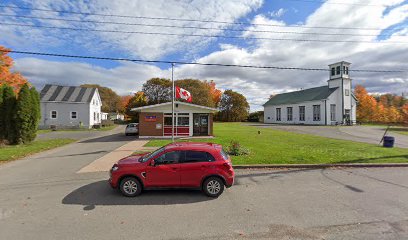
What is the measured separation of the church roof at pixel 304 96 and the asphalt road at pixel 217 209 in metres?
41.2

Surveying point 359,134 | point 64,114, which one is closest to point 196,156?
point 359,134

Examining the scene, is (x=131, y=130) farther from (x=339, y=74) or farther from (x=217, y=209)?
(x=339, y=74)

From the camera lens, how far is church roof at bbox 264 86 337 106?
45562mm

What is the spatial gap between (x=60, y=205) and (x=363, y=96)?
7187 centimetres

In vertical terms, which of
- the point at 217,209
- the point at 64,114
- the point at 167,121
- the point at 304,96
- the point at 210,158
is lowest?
the point at 217,209

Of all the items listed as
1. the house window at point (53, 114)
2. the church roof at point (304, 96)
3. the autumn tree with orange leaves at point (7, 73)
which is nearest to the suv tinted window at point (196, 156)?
the autumn tree with orange leaves at point (7, 73)

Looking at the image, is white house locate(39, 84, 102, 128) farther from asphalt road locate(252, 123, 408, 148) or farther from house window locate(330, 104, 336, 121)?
house window locate(330, 104, 336, 121)

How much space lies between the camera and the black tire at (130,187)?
6465 mm

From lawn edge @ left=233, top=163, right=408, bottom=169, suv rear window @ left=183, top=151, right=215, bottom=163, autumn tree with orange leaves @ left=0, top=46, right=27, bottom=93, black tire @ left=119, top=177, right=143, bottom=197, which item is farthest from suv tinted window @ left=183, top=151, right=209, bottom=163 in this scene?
autumn tree with orange leaves @ left=0, top=46, right=27, bottom=93

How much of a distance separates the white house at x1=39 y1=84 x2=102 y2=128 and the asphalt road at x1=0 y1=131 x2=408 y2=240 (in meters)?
32.3

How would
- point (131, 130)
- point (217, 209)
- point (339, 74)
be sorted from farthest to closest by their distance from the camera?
point (339, 74) < point (131, 130) < point (217, 209)

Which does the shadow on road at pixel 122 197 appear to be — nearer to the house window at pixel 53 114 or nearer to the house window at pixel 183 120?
the house window at pixel 183 120

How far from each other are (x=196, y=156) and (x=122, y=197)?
2.41 meters

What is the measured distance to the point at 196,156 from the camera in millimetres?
6715
